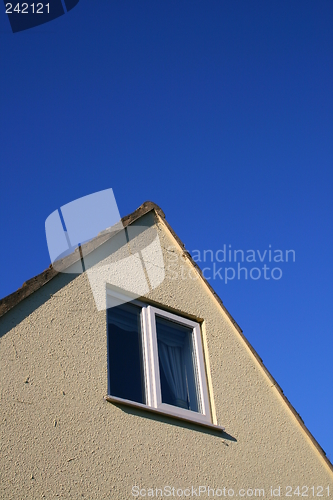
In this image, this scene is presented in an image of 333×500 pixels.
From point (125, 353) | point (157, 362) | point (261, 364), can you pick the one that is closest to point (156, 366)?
point (157, 362)

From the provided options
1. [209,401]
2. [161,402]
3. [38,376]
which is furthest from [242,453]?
[38,376]

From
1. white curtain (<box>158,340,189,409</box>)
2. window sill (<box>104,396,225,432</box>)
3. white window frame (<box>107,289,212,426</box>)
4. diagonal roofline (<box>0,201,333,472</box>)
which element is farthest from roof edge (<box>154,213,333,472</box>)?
window sill (<box>104,396,225,432</box>)

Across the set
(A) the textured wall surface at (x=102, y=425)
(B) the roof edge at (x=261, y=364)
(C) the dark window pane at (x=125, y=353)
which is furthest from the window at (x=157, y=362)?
(B) the roof edge at (x=261, y=364)

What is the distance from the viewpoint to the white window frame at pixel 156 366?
5.41 metres

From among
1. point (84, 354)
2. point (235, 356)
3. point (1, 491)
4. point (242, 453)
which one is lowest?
point (1, 491)

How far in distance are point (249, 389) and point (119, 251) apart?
2368 millimetres

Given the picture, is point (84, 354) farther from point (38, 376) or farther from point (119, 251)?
point (119, 251)

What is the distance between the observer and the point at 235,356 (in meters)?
6.57

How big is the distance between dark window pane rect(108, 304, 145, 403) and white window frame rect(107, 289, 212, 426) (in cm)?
7

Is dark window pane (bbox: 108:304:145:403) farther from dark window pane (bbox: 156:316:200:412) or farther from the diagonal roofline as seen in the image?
the diagonal roofline

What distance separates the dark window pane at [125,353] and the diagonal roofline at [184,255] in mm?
848

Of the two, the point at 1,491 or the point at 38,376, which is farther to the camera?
the point at 38,376

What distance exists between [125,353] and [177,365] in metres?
0.77

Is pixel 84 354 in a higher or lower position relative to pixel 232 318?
lower
